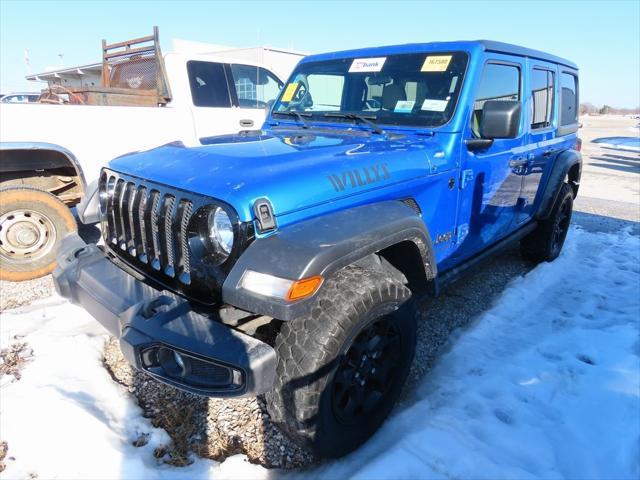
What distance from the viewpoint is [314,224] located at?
1918 millimetres

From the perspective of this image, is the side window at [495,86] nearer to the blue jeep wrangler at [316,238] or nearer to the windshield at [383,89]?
the blue jeep wrangler at [316,238]

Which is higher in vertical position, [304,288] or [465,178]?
[465,178]

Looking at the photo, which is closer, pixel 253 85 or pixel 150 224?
pixel 150 224

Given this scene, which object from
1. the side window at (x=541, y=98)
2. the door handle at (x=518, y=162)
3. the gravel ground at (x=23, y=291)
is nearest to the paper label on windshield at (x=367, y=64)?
the door handle at (x=518, y=162)

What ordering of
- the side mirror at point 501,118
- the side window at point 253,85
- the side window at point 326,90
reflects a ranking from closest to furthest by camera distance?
1. the side mirror at point 501,118
2. the side window at point 326,90
3. the side window at point 253,85

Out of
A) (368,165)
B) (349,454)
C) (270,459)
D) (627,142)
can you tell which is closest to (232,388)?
(270,459)

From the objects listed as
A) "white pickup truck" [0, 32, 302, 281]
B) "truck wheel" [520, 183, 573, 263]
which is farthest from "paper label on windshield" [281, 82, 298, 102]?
"truck wheel" [520, 183, 573, 263]

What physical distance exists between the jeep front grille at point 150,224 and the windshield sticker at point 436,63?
191 cm

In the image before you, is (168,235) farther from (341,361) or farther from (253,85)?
(253,85)

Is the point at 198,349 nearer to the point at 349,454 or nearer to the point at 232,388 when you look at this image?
the point at 232,388

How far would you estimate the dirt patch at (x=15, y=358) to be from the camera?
264 centimetres

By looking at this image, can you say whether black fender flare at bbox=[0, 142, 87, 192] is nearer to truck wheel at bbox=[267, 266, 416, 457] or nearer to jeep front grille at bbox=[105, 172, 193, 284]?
jeep front grille at bbox=[105, 172, 193, 284]

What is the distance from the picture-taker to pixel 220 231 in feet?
6.28

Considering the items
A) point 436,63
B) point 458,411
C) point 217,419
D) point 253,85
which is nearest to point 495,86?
point 436,63
